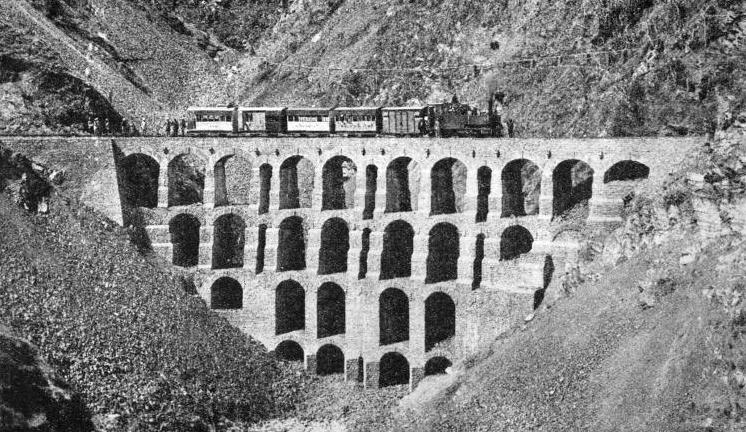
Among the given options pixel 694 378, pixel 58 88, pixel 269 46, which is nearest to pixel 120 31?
pixel 269 46

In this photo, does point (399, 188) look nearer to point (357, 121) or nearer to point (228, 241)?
point (357, 121)

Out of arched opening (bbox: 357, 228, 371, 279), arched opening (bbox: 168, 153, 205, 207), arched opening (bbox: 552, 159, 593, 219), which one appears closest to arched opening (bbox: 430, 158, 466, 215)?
arched opening (bbox: 357, 228, 371, 279)

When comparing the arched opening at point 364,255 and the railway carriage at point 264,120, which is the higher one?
the railway carriage at point 264,120

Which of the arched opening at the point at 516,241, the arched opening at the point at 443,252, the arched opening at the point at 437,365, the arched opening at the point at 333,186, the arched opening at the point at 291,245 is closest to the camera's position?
the arched opening at the point at 437,365

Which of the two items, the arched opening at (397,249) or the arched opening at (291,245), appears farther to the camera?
the arched opening at (291,245)

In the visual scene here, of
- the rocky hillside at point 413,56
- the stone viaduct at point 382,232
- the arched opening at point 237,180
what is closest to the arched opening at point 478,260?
the stone viaduct at point 382,232

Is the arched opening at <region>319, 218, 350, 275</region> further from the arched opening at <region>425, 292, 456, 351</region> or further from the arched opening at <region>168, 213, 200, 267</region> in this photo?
the arched opening at <region>168, 213, 200, 267</region>

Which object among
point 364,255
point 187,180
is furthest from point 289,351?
point 187,180

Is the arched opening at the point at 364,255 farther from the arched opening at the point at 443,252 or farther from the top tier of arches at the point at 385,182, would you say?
the arched opening at the point at 443,252
